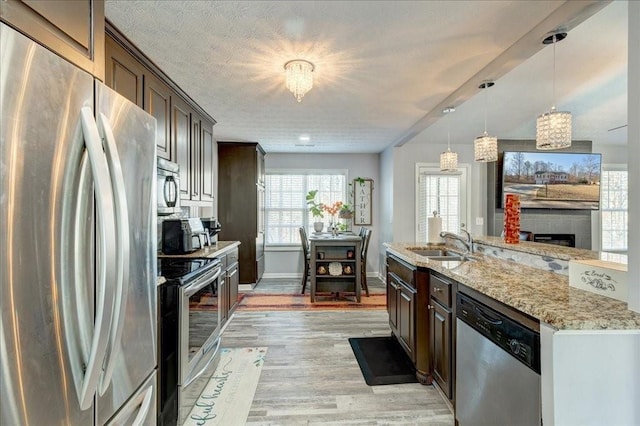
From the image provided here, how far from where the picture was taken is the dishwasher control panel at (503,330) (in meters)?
1.26

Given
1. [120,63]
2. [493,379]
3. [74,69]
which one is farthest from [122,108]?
[493,379]

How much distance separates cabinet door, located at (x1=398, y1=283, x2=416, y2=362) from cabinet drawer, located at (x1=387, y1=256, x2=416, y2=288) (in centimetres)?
7

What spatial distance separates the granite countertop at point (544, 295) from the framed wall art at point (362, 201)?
3.88 metres

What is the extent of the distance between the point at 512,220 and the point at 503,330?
4.71ft

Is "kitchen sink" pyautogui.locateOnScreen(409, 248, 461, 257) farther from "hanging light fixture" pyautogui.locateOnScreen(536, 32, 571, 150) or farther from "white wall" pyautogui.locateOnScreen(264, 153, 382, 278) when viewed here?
"white wall" pyautogui.locateOnScreen(264, 153, 382, 278)

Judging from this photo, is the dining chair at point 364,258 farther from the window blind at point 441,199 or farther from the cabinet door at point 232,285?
the cabinet door at point 232,285

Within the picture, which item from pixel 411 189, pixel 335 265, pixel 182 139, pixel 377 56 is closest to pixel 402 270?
pixel 377 56

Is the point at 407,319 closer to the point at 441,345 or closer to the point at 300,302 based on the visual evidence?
the point at 441,345

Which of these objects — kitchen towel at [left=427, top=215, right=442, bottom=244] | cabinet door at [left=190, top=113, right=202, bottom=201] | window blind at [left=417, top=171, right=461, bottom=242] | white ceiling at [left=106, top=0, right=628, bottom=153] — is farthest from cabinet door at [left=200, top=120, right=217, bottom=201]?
window blind at [left=417, top=171, right=461, bottom=242]

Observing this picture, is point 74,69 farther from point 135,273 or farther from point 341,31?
point 341,31

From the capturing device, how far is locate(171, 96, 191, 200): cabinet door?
2928 mm

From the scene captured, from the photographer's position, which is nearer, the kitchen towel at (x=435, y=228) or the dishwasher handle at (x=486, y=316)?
the dishwasher handle at (x=486, y=316)

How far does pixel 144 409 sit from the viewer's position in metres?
1.22

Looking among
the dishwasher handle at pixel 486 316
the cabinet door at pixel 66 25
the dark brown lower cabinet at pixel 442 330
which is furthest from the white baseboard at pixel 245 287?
the cabinet door at pixel 66 25
